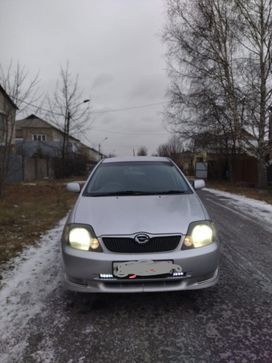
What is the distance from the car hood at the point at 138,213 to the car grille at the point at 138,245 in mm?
65

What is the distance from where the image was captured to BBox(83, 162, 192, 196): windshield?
14.3ft

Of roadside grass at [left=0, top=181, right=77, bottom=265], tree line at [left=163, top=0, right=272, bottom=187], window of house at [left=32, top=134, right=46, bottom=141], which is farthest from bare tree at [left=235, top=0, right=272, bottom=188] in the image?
window of house at [left=32, top=134, right=46, bottom=141]

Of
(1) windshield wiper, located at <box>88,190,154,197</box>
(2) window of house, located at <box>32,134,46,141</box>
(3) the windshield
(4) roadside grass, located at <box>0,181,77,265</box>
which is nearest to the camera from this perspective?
(1) windshield wiper, located at <box>88,190,154,197</box>

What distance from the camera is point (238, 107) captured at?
18625 millimetres

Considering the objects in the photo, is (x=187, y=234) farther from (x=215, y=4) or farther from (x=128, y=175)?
(x=215, y=4)

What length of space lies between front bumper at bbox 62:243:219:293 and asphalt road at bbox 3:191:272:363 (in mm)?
313

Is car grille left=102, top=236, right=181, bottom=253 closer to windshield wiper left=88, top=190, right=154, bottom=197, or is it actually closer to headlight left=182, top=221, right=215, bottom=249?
headlight left=182, top=221, right=215, bottom=249

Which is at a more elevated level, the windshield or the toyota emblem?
the windshield

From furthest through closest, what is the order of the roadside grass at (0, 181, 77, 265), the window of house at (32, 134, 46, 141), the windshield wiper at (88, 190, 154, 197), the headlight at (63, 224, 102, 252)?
the window of house at (32, 134, 46, 141) → the roadside grass at (0, 181, 77, 265) → the windshield wiper at (88, 190, 154, 197) → the headlight at (63, 224, 102, 252)

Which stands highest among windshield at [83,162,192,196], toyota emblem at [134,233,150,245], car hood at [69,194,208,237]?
windshield at [83,162,192,196]

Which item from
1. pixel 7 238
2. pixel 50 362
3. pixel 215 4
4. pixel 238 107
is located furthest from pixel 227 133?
pixel 50 362

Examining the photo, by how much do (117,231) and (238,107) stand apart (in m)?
17.1

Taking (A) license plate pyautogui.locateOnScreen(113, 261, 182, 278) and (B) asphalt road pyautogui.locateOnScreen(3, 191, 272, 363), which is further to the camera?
(A) license plate pyautogui.locateOnScreen(113, 261, 182, 278)

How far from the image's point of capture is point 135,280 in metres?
3.06
